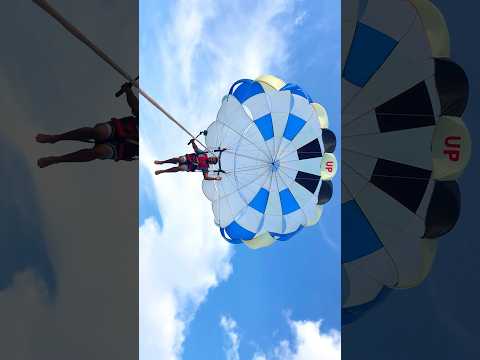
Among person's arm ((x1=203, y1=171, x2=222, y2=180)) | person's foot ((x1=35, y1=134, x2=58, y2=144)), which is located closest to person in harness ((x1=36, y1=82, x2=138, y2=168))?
person's foot ((x1=35, y1=134, x2=58, y2=144))

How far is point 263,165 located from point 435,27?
6.56ft

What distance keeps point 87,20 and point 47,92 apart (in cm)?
32

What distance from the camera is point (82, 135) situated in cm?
138

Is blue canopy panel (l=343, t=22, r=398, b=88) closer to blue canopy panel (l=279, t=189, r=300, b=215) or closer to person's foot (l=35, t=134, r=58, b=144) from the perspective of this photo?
person's foot (l=35, t=134, r=58, b=144)

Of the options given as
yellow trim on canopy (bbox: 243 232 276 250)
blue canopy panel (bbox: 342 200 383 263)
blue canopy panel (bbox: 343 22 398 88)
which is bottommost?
yellow trim on canopy (bbox: 243 232 276 250)

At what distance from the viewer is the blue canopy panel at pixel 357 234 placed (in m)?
1.87

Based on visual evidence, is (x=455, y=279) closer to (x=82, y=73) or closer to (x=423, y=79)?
(x=423, y=79)

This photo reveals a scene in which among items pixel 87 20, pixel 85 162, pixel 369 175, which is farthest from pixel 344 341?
pixel 87 20

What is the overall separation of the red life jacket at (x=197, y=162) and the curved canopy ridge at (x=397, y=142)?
4.63ft

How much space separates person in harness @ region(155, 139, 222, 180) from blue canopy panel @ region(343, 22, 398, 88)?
4.47 ft

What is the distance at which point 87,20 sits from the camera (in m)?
1.37

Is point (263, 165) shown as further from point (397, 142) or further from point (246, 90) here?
point (397, 142)

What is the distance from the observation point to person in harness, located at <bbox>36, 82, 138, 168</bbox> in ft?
4.25

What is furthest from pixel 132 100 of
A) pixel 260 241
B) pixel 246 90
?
pixel 260 241
